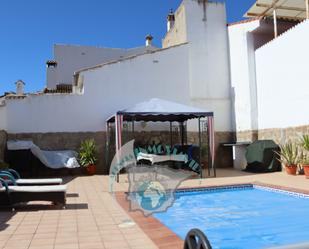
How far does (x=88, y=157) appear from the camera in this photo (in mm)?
15312

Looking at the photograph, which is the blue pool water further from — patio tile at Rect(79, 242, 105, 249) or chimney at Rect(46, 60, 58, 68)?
chimney at Rect(46, 60, 58, 68)

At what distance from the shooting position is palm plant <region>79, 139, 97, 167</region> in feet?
50.2

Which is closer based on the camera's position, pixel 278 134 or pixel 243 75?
pixel 278 134

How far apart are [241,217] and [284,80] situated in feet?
26.1

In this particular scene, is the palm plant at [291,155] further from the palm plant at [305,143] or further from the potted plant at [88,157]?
the potted plant at [88,157]

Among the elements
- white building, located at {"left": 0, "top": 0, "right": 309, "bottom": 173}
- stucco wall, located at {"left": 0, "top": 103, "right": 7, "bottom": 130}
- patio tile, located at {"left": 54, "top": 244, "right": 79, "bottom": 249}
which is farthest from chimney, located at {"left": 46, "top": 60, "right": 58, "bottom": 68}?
patio tile, located at {"left": 54, "top": 244, "right": 79, "bottom": 249}

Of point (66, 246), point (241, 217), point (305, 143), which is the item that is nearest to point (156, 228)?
point (66, 246)

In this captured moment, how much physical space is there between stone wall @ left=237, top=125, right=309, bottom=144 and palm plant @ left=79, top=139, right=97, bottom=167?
6973 millimetres

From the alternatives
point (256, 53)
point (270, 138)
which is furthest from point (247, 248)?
point (256, 53)

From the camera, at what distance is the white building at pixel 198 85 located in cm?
1531

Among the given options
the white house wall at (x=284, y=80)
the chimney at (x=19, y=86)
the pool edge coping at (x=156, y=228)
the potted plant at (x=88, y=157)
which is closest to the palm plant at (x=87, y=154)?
the potted plant at (x=88, y=157)

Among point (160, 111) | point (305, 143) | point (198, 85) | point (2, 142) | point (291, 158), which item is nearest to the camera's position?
Answer: point (305, 143)

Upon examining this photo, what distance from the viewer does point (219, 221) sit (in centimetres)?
773

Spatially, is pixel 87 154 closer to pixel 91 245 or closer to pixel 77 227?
pixel 77 227
